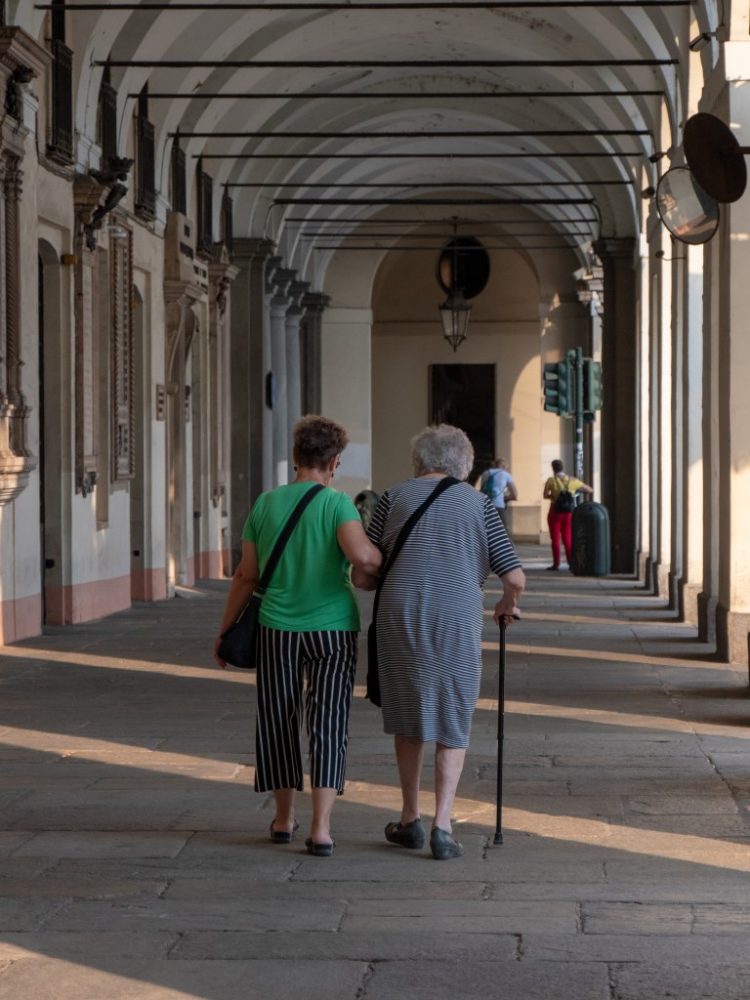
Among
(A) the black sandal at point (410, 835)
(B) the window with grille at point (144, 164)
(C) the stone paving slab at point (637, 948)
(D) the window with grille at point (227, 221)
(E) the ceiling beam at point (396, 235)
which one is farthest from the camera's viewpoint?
(E) the ceiling beam at point (396, 235)

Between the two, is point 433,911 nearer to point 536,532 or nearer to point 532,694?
point 532,694

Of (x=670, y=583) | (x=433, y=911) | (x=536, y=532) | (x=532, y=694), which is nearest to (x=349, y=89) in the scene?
(x=670, y=583)

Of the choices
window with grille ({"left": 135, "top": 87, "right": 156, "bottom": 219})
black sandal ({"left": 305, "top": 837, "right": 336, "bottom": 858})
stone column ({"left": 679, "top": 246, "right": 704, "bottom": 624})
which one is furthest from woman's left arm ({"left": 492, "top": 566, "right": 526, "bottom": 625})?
window with grille ({"left": 135, "top": 87, "right": 156, "bottom": 219})

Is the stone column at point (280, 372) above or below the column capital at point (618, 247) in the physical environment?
below

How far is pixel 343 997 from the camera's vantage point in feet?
16.8

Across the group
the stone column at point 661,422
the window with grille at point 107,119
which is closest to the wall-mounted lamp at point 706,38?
the stone column at point 661,422

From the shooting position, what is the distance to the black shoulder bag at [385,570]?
23.4ft

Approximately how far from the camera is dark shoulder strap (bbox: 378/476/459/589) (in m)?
7.12

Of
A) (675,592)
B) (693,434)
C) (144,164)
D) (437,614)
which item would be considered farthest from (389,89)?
(437,614)

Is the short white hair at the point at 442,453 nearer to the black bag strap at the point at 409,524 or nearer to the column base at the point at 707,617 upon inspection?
the black bag strap at the point at 409,524

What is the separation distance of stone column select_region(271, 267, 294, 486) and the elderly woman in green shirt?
81.6 ft

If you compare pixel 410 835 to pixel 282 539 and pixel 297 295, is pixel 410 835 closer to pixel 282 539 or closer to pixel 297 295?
pixel 282 539

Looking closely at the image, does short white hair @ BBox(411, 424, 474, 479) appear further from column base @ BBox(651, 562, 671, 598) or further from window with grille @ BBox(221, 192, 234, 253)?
window with grille @ BBox(221, 192, 234, 253)

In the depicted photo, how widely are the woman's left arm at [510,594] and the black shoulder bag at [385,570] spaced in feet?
1.23
